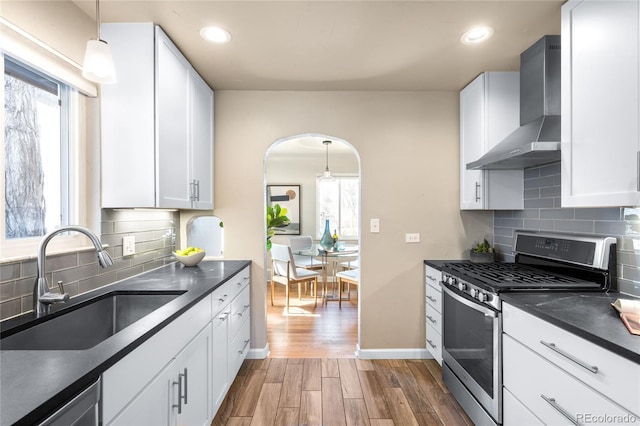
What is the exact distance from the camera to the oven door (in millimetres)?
1688

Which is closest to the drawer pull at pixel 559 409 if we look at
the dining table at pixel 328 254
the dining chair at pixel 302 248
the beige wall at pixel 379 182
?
the beige wall at pixel 379 182

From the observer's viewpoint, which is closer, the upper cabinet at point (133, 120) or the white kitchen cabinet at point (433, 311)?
the upper cabinet at point (133, 120)

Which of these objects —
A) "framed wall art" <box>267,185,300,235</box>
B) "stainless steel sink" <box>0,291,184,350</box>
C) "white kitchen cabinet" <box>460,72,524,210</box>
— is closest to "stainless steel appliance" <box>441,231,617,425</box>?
"white kitchen cabinet" <box>460,72,524,210</box>

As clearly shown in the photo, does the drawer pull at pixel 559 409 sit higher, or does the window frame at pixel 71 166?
the window frame at pixel 71 166

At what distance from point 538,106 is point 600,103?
577 mm

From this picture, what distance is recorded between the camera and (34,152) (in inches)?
58.9

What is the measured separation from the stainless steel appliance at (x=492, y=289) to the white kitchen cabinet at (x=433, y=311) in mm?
144

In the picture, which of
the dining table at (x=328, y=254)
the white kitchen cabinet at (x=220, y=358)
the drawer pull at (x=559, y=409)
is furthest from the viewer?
the dining table at (x=328, y=254)

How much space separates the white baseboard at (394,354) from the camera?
2812mm

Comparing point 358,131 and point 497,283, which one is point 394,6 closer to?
point 358,131

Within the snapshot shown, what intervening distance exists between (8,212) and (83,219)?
1.31 feet

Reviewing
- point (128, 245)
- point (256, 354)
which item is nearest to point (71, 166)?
point (128, 245)

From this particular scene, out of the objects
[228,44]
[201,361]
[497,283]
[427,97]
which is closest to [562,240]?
[497,283]

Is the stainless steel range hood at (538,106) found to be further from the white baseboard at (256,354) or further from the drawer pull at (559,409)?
the white baseboard at (256,354)
